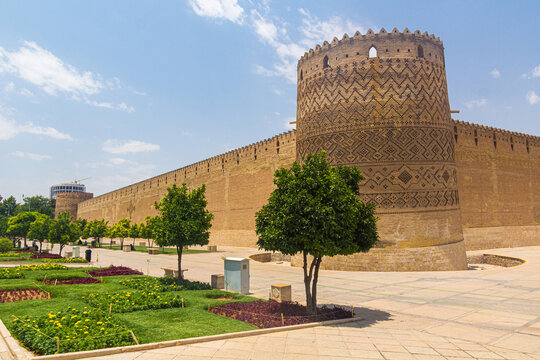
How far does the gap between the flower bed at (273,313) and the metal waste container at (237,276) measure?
1.84 m

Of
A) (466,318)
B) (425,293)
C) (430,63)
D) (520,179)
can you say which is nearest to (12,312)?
(466,318)

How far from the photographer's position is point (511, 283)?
40.6ft

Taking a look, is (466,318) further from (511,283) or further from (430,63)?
(430,63)

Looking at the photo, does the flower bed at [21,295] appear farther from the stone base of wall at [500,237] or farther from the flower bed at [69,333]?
the stone base of wall at [500,237]

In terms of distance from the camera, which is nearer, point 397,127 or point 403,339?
point 403,339

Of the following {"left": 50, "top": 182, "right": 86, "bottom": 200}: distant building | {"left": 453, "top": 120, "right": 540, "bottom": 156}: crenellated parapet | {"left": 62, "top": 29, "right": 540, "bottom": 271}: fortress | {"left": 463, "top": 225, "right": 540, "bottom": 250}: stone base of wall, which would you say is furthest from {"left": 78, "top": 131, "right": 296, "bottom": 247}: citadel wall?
{"left": 50, "top": 182, "right": 86, "bottom": 200}: distant building

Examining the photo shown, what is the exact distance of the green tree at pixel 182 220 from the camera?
12.6 meters

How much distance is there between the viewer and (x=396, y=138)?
17.3 m

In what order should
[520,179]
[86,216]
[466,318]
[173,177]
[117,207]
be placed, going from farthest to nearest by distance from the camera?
[86,216] → [117,207] → [173,177] → [520,179] → [466,318]

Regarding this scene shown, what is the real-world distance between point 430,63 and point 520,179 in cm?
1911

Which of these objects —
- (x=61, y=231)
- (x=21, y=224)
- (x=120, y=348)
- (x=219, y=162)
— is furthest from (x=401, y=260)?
(x=21, y=224)

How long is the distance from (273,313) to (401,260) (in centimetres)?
1007

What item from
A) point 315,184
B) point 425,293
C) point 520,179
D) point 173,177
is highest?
point 173,177

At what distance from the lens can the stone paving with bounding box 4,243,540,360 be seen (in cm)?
570
